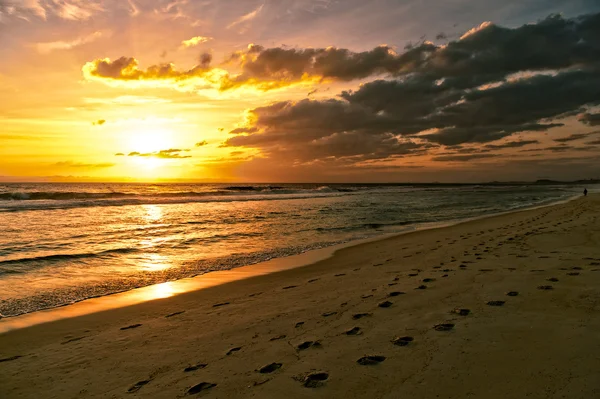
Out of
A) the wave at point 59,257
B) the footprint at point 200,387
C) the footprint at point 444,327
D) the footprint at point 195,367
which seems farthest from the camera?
the wave at point 59,257

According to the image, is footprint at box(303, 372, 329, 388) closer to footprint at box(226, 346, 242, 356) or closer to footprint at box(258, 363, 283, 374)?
footprint at box(258, 363, 283, 374)

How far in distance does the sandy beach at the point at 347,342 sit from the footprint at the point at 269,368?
0.02m

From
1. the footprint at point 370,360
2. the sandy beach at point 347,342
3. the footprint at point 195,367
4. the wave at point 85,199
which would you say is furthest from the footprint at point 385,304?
the wave at point 85,199

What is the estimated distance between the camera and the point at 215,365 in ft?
14.3

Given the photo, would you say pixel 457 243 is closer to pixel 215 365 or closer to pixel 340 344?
pixel 340 344

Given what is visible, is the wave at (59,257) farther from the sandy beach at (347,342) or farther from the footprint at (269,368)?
the footprint at (269,368)

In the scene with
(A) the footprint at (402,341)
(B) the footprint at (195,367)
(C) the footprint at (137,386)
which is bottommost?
(C) the footprint at (137,386)

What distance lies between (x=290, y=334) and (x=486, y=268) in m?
5.26

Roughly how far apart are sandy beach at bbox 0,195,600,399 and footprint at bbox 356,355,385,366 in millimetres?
11

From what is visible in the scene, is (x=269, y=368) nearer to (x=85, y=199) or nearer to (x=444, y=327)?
(x=444, y=327)

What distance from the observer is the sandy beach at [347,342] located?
3531 mm

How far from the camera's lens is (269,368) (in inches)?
161

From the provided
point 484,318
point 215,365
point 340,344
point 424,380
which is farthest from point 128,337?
point 484,318

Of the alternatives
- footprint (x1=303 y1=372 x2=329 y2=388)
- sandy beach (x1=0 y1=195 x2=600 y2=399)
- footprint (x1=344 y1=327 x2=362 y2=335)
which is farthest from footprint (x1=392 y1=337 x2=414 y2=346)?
footprint (x1=303 y1=372 x2=329 y2=388)
